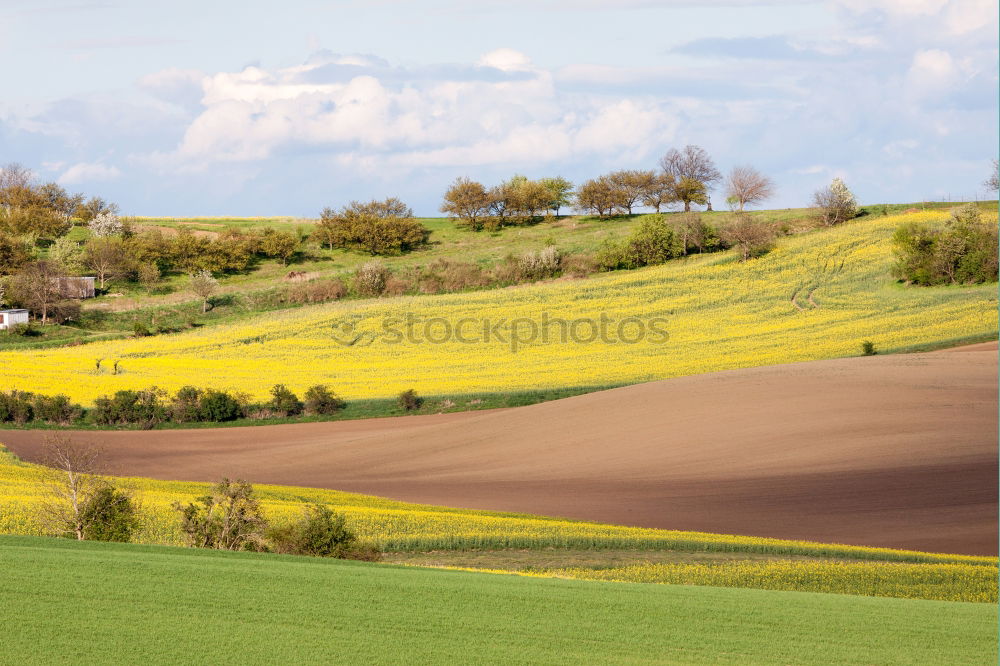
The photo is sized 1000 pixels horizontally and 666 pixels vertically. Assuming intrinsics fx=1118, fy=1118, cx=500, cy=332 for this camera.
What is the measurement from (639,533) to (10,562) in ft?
46.8

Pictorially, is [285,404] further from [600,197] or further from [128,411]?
[600,197]

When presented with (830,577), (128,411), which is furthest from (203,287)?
(830,577)

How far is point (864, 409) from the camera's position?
124ft

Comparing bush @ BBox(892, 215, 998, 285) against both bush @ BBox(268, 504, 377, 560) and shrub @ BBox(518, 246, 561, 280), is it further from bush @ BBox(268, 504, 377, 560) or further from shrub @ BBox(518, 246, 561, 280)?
bush @ BBox(268, 504, 377, 560)

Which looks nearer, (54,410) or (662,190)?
(54,410)

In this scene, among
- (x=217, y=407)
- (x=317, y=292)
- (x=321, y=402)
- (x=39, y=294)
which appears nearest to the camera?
(x=217, y=407)

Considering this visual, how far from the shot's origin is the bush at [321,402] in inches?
1875

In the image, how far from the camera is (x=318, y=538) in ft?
62.5

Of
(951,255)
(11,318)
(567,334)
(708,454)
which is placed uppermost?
(951,255)

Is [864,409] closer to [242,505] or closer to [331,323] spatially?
[242,505]

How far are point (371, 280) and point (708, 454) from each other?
4935cm

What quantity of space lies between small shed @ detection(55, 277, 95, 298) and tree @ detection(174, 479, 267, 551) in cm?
5980

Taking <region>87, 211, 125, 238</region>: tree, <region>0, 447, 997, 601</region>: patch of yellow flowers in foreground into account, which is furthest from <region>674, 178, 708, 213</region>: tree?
<region>0, 447, 997, 601</region>: patch of yellow flowers in foreground

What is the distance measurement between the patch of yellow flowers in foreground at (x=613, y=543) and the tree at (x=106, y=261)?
56116 mm
